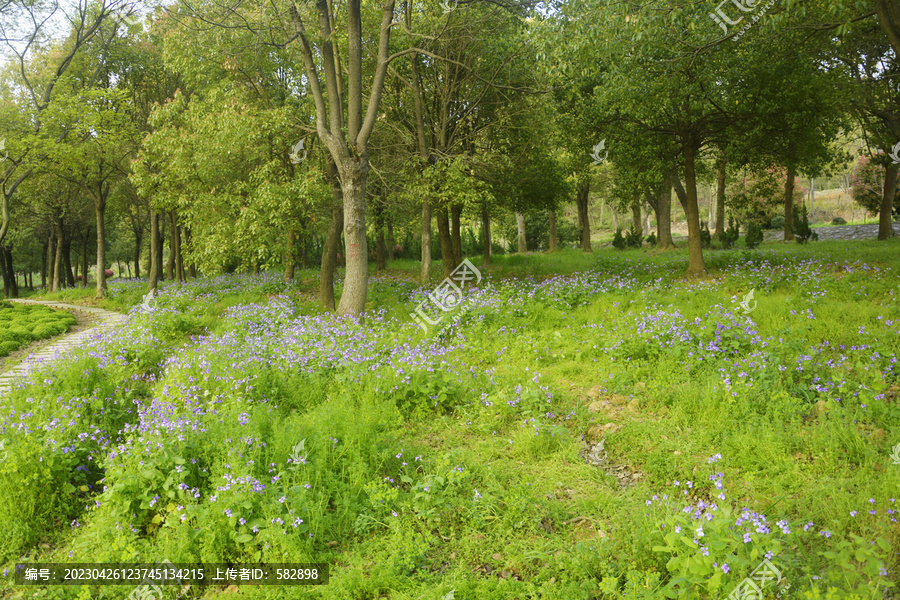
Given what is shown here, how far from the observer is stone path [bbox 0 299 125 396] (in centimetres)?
763

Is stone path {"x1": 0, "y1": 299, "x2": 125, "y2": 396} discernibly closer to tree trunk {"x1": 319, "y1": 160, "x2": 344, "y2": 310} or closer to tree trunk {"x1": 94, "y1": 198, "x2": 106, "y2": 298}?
tree trunk {"x1": 94, "y1": 198, "x2": 106, "y2": 298}

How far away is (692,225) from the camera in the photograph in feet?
42.8

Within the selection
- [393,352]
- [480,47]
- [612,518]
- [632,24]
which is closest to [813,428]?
[612,518]

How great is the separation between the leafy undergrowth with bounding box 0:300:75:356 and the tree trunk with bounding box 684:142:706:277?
16.6 m

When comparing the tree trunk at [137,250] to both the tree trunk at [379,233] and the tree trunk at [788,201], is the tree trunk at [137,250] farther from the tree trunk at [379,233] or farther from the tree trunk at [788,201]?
the tree trunk at [788,201]

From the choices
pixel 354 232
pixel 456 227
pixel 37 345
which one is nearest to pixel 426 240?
pixel 456 227

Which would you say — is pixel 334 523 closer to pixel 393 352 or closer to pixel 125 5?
pixel 393 352

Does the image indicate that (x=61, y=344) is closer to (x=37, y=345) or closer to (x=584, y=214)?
(x=37, y=345)

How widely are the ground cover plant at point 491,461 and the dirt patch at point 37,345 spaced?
3.15 metres

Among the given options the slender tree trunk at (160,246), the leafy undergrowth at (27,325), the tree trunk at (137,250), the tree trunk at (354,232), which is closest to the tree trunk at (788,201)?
the tree trunk at (354,232)

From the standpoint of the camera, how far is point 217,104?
12992 mm

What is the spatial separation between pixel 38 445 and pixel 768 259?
1570 cm

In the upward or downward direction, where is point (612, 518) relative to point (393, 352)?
downward

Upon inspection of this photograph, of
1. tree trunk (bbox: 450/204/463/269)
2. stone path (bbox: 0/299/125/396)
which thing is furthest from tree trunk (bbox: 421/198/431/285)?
stone path (bbox: 0/299/125/396)
